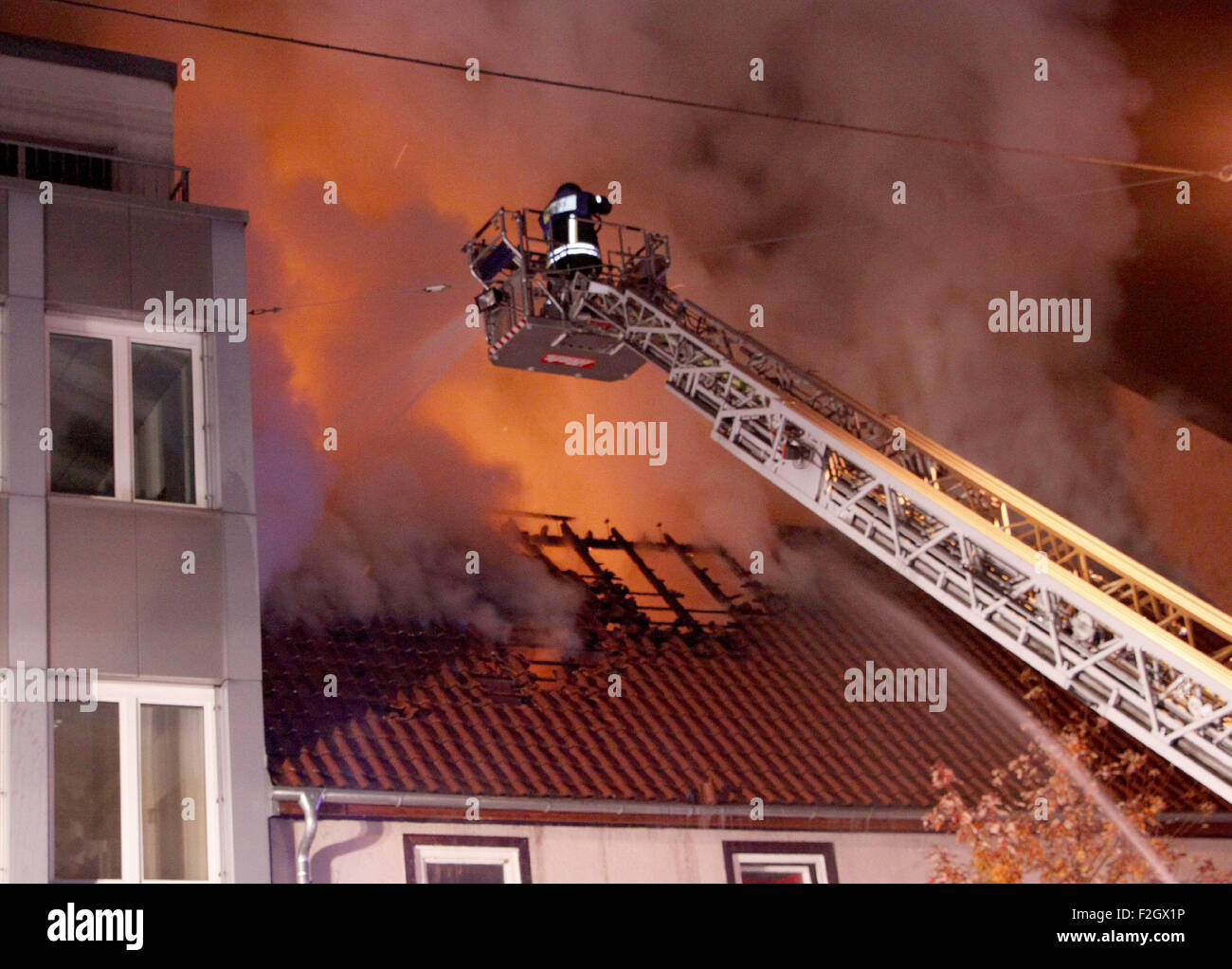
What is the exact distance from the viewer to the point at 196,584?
1048 cm

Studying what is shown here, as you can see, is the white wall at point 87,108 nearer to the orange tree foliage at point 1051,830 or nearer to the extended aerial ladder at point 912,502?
the extended aerial ladder at point 912,502

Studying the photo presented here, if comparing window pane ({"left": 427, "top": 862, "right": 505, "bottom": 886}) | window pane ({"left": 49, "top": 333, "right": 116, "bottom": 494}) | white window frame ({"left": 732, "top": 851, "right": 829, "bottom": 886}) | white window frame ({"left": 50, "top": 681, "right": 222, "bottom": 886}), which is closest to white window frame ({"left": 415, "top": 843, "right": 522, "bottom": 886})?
window pane ({"left": 427, "top": 862, "right": 505, "bottom": 886})

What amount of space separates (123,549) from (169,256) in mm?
2210

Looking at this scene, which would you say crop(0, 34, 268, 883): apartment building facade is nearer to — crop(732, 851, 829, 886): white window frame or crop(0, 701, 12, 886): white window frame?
crop(0, 701, 12, 886): white window frame

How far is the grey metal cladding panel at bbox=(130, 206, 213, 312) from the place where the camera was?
1109cm

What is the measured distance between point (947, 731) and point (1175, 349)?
27.1 feet

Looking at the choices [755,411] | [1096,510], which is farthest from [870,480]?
[1096,510]

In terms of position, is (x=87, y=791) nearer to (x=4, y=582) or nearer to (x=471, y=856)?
(x=4, y=582)

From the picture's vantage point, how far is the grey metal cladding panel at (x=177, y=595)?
10266mm

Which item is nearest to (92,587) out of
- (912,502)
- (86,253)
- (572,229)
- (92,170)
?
(86,253)

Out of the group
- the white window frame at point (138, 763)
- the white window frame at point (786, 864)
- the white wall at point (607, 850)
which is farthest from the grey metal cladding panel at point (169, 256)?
the white window frame at point (786, 864)

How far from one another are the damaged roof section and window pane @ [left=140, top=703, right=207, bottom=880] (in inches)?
55.3

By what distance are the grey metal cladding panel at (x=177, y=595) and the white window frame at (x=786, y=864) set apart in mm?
5190
